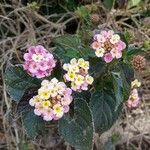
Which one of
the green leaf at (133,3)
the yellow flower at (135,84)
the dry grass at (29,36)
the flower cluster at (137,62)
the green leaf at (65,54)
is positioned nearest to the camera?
the green leaf at (65,54)

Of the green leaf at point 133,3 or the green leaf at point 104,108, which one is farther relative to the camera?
the green leaf at point 133,3

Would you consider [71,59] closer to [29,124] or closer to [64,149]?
[29,124]

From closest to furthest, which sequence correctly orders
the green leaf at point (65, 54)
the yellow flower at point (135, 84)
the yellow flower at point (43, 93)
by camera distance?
the yellow flower at point (43, 93), the green leaf at point (65, 54), the yellow flower at point (135, 84)

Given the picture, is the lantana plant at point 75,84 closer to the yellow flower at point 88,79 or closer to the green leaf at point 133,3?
the yellow flower at point 88,79

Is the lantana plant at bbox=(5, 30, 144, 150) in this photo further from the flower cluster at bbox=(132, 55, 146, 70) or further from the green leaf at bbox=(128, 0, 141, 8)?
the green leaf at bbox=(128, 0, 141, 8)

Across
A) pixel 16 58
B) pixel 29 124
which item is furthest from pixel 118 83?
pixel 16 58

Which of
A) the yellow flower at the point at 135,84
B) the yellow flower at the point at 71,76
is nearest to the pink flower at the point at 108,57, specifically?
the yellow flower at the point at 71,76
